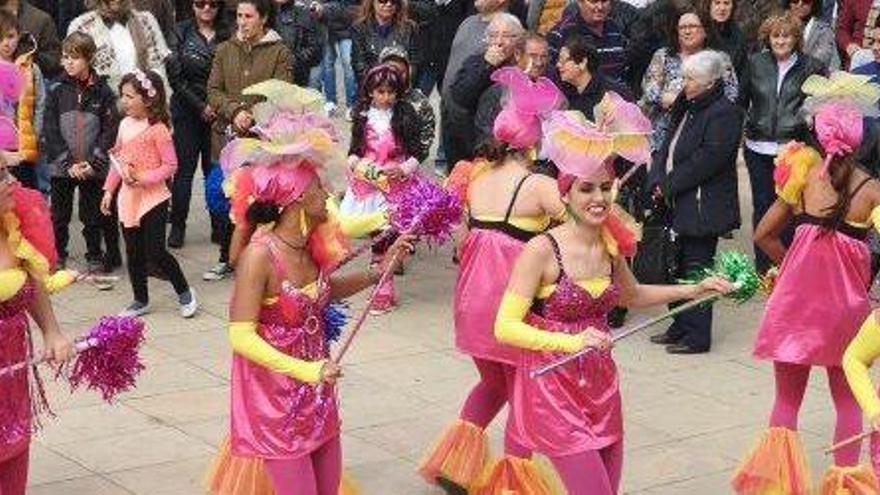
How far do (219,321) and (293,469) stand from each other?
4484mm

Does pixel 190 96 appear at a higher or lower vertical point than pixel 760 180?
higher

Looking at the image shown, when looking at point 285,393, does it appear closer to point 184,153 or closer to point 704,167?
point 704,167

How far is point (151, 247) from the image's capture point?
1100 centimetres

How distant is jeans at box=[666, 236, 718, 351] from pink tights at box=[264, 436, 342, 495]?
4023 millimetres

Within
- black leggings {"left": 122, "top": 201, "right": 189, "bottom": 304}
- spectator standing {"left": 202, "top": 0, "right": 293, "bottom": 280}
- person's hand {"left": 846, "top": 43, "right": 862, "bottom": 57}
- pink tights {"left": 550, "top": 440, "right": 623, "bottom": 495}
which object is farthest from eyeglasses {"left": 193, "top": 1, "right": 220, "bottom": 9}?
pink tights {"left": 550, "top": 440, "right": 623, "bottom": 495}

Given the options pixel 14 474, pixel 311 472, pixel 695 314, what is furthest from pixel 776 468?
pixel 14 474

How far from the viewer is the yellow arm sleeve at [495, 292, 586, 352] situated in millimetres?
6551

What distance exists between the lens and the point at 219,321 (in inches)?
436

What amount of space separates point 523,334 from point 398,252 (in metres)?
0.60

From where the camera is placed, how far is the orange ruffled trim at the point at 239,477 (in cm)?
709

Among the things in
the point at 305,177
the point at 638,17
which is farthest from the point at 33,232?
the point at 638,17

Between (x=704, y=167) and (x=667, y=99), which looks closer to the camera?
(x=704, y=167)

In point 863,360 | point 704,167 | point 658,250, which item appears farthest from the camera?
point 658,250

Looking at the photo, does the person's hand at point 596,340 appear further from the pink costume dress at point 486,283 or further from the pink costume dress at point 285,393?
the pink costume dress at point 486,283
